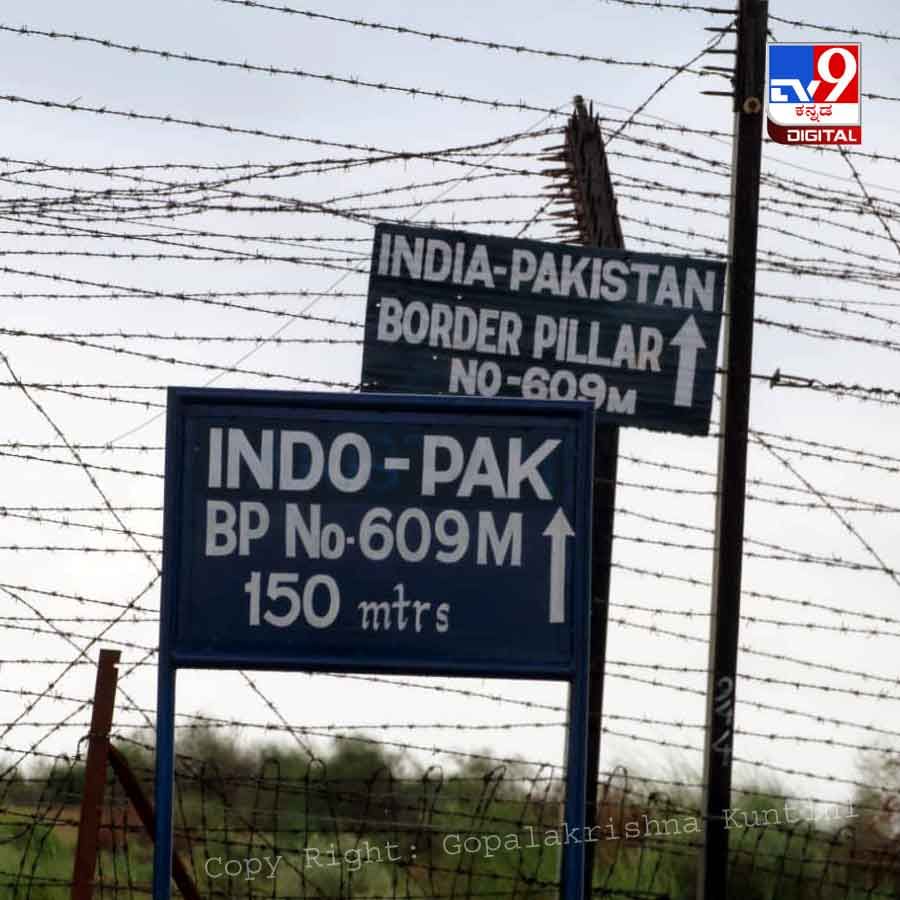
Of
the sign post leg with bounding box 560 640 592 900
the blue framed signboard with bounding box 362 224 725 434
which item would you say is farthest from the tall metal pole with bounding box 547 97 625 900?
the sign post leg with bounding box 560 640 592 900

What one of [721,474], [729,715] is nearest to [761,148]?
[721,474]

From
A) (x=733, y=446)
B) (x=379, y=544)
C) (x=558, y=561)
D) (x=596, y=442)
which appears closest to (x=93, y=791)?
(x=379, y=544)

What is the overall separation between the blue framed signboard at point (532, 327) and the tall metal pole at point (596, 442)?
165mm

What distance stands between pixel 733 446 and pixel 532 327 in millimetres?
1088

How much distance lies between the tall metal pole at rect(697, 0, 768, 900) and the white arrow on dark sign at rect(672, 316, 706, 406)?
0.53ft

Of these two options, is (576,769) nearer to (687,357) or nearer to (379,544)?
(379,544)

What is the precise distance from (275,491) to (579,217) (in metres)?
3.19

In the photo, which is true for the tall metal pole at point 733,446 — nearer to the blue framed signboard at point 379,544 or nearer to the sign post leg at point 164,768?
the blue framed signboard at point 379,544

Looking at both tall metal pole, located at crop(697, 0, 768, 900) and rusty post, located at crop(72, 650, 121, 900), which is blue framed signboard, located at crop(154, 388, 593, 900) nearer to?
rusty post, located at crop(72, 650, 121, 900)

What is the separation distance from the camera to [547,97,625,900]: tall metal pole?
9414mm

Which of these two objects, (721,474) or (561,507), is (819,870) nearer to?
(721,474)

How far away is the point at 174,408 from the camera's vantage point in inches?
285

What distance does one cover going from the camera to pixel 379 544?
23.4ft

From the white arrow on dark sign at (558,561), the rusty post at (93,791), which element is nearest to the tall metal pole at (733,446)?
the white arrow on dark sign at (558,561)
